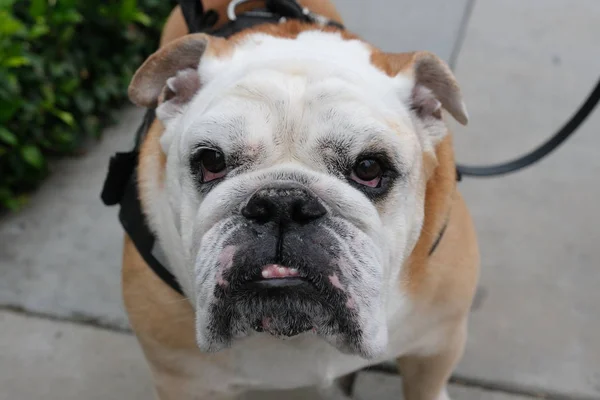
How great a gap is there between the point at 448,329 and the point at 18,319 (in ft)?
6.22

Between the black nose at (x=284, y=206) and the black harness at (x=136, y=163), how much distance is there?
536 mm

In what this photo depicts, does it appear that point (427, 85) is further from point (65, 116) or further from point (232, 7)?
point (65, 116)

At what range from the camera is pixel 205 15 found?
2430 mm

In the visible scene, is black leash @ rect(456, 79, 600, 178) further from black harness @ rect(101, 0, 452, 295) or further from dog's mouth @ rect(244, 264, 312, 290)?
dog's mouth @ rect(244, 264, 312, 290)

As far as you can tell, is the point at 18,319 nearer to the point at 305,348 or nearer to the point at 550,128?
the point at 305,348

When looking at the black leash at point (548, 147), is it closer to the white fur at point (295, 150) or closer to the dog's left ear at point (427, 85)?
the dog's left ear at point (427, 85)

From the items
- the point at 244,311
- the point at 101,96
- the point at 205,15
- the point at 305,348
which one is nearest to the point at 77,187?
the point at 101,96

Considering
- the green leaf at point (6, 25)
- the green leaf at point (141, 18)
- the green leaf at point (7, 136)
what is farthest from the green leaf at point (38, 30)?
the green leaf at point (141, 18)

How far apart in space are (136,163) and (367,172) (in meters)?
0.88

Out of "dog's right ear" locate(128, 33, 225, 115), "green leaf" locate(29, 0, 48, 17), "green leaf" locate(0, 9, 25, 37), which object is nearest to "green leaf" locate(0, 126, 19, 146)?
"green leaf" locate(0, 9, 25, 37)

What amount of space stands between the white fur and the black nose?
0.07 m

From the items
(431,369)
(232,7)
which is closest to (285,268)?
(431,369)

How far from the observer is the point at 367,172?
5.36 ft

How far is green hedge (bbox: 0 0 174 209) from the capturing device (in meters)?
3.25
